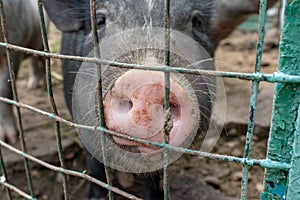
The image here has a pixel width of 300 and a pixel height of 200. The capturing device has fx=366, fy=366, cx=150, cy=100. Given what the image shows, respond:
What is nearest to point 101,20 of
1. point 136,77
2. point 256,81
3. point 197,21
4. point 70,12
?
point 70,12

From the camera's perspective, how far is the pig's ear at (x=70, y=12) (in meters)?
1.59

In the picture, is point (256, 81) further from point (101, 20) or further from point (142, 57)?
point (101, 20)

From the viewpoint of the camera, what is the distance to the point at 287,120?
24.1 inches

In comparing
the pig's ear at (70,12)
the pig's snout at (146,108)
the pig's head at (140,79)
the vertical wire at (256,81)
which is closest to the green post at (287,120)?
the vertical wire at (256,81)

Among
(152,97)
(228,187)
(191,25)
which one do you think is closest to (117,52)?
(152,97)

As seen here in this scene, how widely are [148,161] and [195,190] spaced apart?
82 centimetres

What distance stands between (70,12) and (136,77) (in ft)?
2.73

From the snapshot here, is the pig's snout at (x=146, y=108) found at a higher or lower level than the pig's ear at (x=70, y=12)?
lower

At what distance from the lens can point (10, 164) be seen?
6.11ft

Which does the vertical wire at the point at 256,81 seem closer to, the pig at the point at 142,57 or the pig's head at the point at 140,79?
the pig's head at the point at 140,79

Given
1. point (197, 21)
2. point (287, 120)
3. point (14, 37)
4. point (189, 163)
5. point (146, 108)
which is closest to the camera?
point (287, 120)

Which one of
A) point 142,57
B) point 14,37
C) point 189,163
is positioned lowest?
point 189,163

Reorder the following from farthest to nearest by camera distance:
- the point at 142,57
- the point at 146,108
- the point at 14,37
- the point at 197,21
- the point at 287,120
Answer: the point at 14,37, the point at 197,21, the point at 142,57, the point at 146,108, the point at 287,120

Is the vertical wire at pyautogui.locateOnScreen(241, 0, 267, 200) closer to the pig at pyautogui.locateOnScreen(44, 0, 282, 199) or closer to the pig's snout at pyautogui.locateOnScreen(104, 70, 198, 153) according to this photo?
the pig at pyautogui.locateOnScreen(44, 0, 282, 199)
